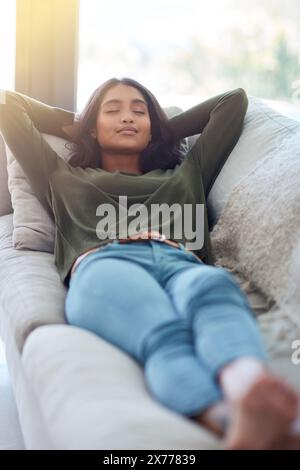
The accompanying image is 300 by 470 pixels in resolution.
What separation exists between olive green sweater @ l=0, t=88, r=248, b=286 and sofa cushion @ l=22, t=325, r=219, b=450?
42 centimetres

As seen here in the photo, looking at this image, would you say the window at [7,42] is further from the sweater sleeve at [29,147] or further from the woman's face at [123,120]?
the woman's face at [123,120]

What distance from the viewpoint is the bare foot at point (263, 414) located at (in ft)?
2.68

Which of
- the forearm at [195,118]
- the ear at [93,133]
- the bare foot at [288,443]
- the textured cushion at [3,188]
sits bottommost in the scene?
the textured cushion at [3,188]

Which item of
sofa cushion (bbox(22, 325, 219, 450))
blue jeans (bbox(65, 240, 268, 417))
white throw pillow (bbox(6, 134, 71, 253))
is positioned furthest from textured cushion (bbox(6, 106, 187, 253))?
sofa cushion (bbox(22, 325, 219, 450))

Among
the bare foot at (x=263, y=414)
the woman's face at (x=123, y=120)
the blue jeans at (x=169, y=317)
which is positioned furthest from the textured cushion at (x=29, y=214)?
the bare foot at (x=263, y=414)

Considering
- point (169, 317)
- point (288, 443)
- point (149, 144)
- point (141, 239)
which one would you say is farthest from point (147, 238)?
point (288, 443)

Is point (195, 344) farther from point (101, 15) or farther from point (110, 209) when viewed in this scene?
point (101, 15)

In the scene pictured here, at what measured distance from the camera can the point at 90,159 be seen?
188cm

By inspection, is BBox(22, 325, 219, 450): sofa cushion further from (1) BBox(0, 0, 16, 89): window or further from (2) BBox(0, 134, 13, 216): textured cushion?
(1) BBox(0, 0, 16, 89): window

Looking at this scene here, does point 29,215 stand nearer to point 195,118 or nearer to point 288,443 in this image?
point 195,118

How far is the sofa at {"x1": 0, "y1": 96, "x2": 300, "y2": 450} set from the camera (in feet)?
2.98

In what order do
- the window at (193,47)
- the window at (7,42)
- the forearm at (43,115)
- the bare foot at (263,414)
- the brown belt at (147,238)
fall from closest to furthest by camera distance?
the bare foot at (263,414), the brown belt at (147,238), the forearm at (43,115), the window at (7,42), the window at (193,47)

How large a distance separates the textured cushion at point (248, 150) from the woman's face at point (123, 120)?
0.80 feet

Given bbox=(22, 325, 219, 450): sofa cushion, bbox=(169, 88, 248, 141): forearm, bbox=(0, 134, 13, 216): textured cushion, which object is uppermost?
bbox=(169, 88, 248, 141): forearm
